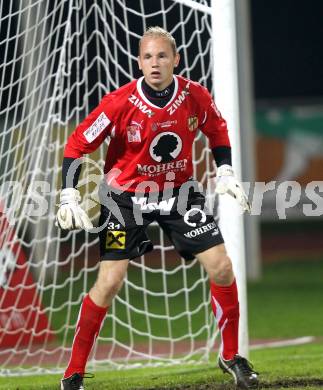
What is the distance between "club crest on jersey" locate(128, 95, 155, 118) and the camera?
4820mm

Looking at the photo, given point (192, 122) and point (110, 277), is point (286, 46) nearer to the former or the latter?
point (192, 122)

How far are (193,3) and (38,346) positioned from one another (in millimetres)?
2821

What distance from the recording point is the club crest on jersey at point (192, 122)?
16.2 feet

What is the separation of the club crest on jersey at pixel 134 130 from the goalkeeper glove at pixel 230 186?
1.52 feet

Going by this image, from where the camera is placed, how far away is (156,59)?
4.79 meters

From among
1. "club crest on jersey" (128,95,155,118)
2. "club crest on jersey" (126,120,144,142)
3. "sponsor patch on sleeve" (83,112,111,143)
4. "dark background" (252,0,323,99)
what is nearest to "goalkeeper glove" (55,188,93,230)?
"sponsor patch on sleeve" (83,112,111,143)

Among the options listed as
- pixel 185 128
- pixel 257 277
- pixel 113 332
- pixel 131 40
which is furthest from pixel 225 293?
pixel 257 277

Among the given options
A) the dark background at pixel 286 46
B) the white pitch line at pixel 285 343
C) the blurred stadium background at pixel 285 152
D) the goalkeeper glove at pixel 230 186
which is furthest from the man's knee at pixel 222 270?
the dark background at pixel 286 46

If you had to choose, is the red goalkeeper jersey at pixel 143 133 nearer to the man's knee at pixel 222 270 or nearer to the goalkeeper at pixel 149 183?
the goalkeeper at pixel 149 183

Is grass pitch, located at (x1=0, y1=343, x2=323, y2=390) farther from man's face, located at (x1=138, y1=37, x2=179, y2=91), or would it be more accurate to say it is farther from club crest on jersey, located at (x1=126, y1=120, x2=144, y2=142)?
man's face, located at (x1=138, y1=37, x2=179, y2=91)

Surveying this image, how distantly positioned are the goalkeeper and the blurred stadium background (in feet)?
4.39

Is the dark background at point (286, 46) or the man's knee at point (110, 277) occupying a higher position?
the dark background at point (286, 46)

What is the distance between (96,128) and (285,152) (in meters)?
12.3

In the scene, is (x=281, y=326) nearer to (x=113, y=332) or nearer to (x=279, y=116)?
(x=113, y=332)
